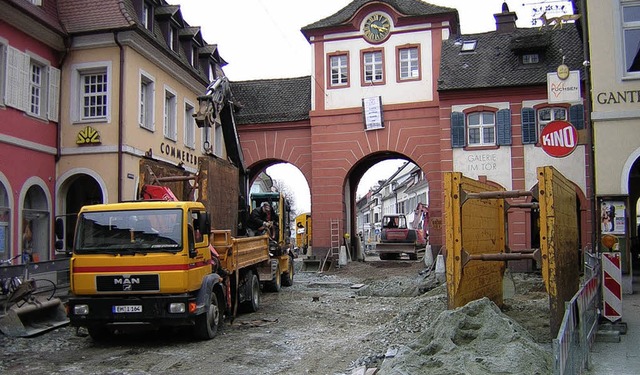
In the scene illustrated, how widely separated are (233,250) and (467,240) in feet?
16.0

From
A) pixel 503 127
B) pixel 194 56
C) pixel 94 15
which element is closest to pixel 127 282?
pixel 94 15

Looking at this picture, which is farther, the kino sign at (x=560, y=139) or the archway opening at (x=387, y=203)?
the archway opening at (x=387, y=203)

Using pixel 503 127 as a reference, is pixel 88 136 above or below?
below

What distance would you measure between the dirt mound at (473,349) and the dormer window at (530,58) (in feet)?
65.4

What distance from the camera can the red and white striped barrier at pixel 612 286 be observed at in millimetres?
9258

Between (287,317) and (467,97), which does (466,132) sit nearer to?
(467,97)

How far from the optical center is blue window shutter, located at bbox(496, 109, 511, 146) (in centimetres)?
2492

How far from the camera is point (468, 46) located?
27.5 metres

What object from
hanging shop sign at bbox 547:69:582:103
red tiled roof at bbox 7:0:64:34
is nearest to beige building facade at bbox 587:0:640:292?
hanging shop sign at bbox 547:69:582:103

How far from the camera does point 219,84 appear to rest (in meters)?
14.4

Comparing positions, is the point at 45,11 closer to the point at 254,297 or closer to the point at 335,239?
the point at 254,297

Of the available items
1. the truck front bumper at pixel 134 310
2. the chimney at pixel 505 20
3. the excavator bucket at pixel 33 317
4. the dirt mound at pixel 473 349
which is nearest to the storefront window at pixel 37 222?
the excavator bucket at pixel 33 317

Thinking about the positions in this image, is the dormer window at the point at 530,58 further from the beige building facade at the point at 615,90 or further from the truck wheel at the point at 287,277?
the truck wheel at the point at 287,277

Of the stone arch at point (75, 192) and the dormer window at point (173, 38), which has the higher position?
the dormer window at point (173, 38)
